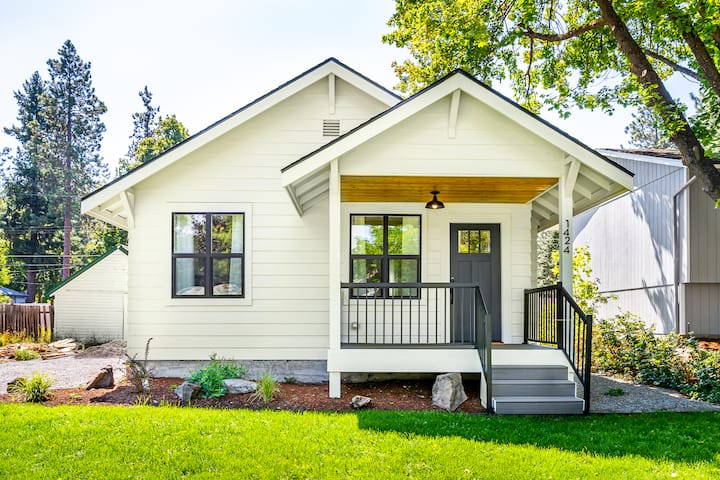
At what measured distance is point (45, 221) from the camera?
115ft

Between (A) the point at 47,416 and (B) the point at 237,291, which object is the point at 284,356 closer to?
(B) the point at 237,291

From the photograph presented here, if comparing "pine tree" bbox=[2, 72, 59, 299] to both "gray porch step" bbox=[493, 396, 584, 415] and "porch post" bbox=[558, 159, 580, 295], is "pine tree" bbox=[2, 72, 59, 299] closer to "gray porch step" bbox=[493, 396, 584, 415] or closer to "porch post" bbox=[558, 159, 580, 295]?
"porch post" bbox=[558, 159, 580, 295]

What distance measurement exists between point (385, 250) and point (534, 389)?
3.41 meters

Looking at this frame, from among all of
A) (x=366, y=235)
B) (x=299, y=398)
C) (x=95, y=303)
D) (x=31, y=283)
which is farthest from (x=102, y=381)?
(x=31, y=283)

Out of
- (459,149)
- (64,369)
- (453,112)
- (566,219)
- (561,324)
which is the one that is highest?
(453,112)

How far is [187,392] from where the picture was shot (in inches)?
298

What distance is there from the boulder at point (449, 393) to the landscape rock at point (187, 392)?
10.8 ft

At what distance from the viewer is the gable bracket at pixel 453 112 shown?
24.9ft

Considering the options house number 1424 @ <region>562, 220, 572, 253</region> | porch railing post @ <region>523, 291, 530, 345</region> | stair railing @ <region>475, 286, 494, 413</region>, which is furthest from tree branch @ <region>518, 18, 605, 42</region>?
stair railing @ <region>475, 286, 494, 413</region>

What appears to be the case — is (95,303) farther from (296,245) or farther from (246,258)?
(296,245)

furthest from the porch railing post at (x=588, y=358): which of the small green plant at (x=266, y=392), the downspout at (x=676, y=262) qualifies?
the downspout at (x=676, y=262)

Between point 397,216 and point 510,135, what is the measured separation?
8.57 feet

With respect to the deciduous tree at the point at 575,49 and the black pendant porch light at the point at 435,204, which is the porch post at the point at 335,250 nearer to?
the black pendant porch light at the point at 435,204

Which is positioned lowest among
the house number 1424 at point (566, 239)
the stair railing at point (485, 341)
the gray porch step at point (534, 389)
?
the gray porch step at point (534, 389)
